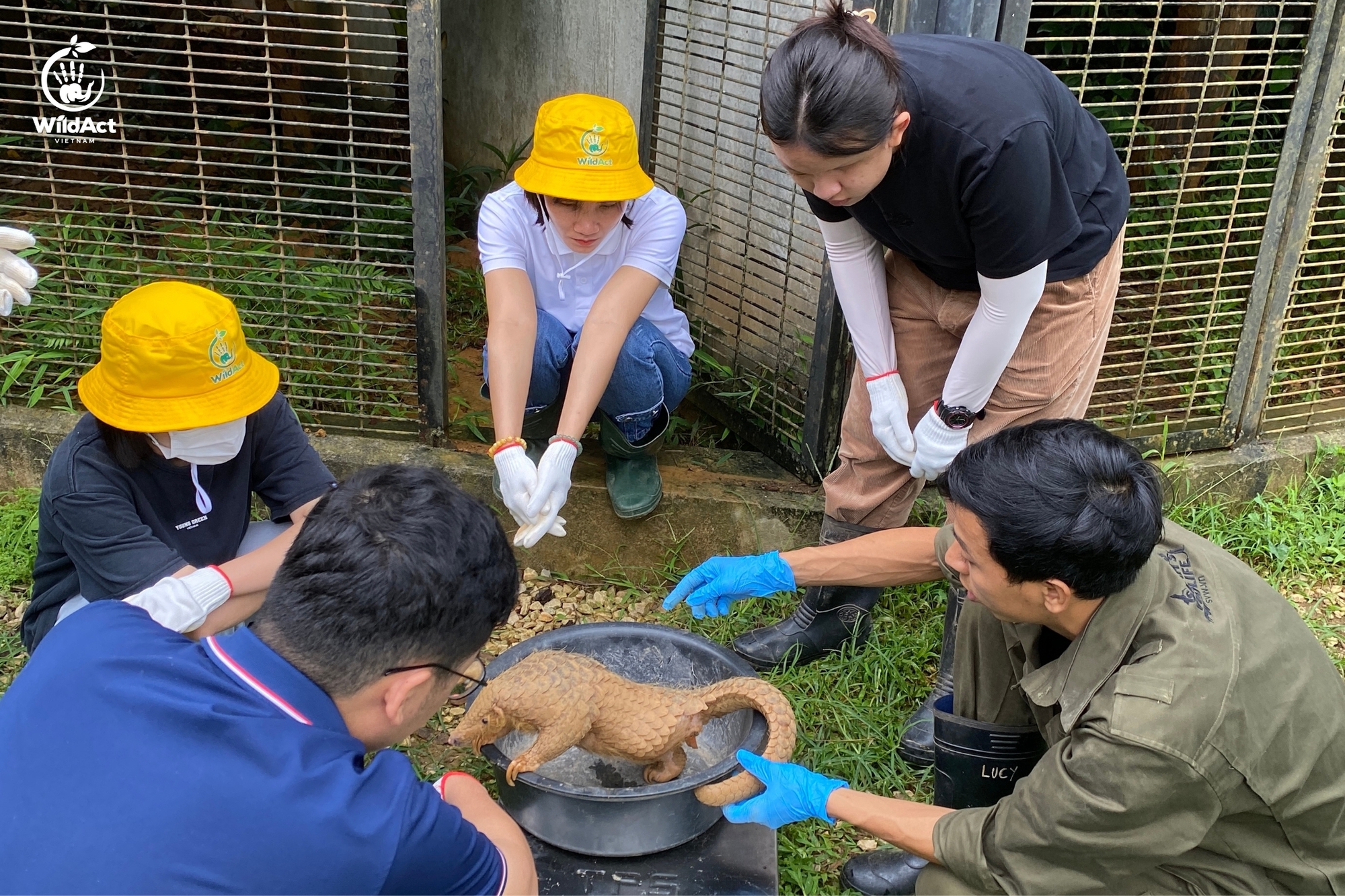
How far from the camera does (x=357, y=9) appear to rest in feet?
17.4

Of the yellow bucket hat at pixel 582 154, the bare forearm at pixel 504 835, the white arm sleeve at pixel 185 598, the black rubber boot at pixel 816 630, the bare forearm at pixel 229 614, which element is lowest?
the black rubber boot at pixel 816 630

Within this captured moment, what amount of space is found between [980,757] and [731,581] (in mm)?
655

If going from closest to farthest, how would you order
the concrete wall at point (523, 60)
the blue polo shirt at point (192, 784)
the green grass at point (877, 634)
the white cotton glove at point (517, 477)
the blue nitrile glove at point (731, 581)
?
the blue polo shirt at point (192, 784) < the blue nitrile glove at point (731, 581) < the green grass at point (877, 634) < the white cotton glove at point (517, 477) < the concrete wall at point (523, 60)

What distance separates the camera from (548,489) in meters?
2.91

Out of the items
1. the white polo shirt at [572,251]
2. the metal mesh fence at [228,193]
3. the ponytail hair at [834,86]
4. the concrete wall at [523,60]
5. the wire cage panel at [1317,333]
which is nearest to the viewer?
the ponytail hair at [834,86]

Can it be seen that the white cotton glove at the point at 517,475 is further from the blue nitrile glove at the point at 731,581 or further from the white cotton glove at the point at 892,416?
the white cotton glove at the point at 892,416

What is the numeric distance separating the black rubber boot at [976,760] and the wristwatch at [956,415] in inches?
26.0

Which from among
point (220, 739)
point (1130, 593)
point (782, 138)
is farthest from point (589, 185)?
point (220, 739)

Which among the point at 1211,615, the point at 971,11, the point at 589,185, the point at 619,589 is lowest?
the point at 619,589

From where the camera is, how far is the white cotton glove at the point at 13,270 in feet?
8.03

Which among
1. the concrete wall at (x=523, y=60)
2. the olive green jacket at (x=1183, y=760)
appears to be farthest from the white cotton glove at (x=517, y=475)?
the concrete wall at (x=523, y=60)

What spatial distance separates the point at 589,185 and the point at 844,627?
4.44ft

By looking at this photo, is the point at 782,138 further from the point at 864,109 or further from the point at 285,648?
the point at 285,648

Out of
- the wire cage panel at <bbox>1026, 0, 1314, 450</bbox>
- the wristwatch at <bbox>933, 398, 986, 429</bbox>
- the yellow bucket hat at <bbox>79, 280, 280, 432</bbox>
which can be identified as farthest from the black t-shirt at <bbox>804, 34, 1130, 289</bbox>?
the yellow bucket hat at <bbox>79, 280, 280, 432</bbox>
